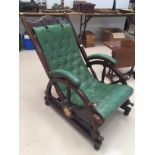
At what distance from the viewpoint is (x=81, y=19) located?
4762 millimetres

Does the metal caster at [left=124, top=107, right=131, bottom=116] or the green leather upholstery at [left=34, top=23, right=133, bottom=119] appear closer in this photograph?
the green leather upholstery at [left=34, top=23, right=133, bottom=119]

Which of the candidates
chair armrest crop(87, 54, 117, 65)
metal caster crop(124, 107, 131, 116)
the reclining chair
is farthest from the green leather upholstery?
metal caster crop(124, 107, 131, 116)

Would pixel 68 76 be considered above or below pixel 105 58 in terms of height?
below

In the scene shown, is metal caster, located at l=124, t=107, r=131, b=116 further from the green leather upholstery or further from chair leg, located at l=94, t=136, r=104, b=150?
chair leg, located at l=94, t=136, r=104, b=150

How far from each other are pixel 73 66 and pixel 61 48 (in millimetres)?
263

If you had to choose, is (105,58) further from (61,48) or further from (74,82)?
(74,82)

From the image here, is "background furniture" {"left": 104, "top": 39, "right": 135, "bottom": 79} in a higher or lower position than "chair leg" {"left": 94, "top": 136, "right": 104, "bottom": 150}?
higher

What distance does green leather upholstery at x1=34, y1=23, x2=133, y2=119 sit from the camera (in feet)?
Result: 6.78

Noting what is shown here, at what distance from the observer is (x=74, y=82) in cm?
192

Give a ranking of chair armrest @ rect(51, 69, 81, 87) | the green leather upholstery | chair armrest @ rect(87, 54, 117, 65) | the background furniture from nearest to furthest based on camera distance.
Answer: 1. chair armrest @ rect(51, 69, 81, 87)
2. the green leather upholstery
3. chair armrest @ rect(87, 54, 117, 65)
4. the background furniture

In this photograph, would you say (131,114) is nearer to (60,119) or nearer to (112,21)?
(60,119)

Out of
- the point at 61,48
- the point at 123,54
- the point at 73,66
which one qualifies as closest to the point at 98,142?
the point at 73,66
